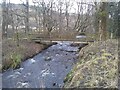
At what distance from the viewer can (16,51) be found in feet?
19.3

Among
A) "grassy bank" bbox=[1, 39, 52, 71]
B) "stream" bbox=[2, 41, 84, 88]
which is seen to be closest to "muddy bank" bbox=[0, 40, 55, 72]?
"grassy bank" bbox=[1, 39, 52, 71]

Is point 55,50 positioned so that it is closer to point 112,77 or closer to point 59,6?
point 59,6

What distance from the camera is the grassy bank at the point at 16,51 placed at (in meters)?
4.87

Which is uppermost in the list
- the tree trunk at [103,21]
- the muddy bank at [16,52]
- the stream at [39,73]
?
the tree trunk at [103,21]

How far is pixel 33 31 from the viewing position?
30.6 ft

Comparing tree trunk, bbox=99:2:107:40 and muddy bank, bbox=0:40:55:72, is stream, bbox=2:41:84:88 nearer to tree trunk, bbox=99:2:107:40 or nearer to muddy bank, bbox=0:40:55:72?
muddy bank, bbox=0:40:55:72

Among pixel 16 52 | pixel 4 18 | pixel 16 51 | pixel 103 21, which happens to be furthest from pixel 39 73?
pixel 4 18

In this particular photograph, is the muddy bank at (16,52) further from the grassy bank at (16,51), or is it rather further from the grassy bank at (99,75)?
the grassy bank at (99,75)

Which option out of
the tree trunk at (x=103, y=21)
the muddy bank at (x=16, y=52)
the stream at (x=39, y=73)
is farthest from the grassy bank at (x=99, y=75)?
the tree trunk at (x=103, y=21)

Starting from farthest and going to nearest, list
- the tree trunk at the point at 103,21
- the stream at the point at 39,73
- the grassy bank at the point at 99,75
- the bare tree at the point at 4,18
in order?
the bare tree at the point at 4,18, the tree trunk at the point at 103,21, the stream at the point at 39,73, the grassy bank at the point at 99,75

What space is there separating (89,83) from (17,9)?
284 inches

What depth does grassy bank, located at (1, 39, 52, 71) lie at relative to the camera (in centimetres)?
487

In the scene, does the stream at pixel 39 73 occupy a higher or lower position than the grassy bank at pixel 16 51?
lower

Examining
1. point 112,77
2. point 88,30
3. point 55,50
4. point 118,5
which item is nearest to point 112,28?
point 118,5
